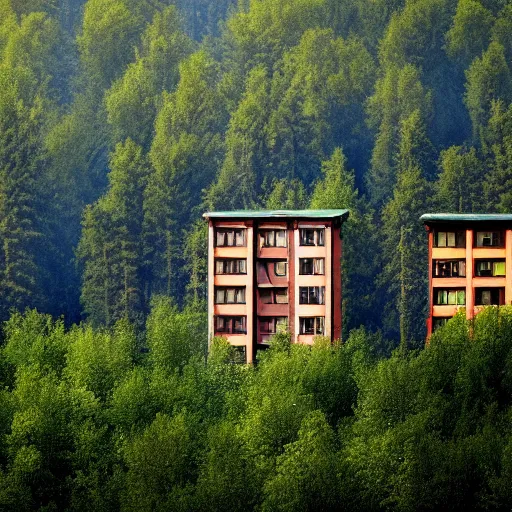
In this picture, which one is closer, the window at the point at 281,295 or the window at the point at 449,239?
the window at the point at 449,239

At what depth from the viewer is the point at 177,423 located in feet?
309

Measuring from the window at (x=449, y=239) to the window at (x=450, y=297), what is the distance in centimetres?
228

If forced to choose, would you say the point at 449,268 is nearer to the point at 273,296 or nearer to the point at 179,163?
the point at 273,296

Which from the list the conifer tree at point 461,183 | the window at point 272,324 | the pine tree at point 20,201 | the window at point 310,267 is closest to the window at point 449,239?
the window at point 310,267

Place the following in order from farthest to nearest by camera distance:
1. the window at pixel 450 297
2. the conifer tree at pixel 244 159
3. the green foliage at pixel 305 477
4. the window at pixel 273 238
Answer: the conifer tree at pixel 244 159 < the window at pixel 273 238 < the window at pixel 450 297 < the green foliage at pixel 305 477

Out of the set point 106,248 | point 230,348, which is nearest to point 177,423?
point 230,348

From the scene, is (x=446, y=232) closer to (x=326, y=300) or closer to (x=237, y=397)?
(x=326, y=300)

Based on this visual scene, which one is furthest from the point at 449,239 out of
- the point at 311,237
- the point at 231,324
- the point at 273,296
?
the point at 231,324

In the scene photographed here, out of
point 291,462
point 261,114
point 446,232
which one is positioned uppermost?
point 261,114

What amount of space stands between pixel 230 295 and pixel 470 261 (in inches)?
476

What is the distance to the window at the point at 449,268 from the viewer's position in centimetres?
11819

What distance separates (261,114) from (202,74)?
7.01m

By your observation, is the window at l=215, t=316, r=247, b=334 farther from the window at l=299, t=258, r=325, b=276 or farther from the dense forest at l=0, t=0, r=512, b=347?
the dense forest at l=0, t=0, r=512, b=347

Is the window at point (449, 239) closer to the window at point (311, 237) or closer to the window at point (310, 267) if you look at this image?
the window at point (311, 237)
